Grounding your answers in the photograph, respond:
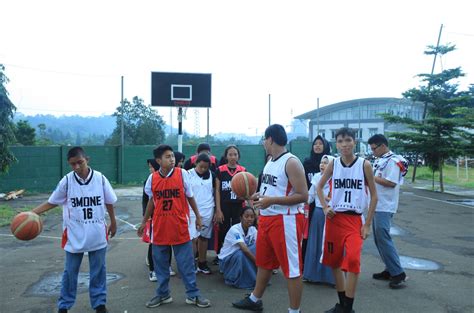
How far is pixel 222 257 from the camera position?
5957 millimetres

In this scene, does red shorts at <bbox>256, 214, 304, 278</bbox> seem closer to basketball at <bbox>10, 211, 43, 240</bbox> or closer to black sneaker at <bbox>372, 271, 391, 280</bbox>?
black sneaker at <bbox>372, 271, 391, 280</bbox>

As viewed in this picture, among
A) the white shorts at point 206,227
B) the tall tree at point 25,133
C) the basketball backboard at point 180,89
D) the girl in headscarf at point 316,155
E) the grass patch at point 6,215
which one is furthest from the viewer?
the tall tree at point 25,133

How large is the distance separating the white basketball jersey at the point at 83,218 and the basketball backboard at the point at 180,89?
6652 mm

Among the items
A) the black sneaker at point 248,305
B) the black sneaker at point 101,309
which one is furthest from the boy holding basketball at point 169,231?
the black sneaker at point 101,309

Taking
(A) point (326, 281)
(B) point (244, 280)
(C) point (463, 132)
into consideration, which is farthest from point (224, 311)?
(C) point (463, 132)

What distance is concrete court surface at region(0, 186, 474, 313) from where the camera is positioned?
4980 mm

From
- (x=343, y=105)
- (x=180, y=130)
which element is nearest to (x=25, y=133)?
(x=180, y=130)

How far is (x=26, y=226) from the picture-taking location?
4691 mm

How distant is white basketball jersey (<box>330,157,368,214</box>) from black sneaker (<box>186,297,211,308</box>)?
1793 millimetres

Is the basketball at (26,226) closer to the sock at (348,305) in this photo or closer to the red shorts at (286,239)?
the red shorts at (286,239)

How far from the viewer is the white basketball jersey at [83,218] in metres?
4.62

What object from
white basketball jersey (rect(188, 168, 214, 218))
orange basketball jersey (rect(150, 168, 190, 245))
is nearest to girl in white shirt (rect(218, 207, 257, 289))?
white basketball jersey (rect(188, 168, 214, 218))

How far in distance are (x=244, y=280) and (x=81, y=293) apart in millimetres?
2065

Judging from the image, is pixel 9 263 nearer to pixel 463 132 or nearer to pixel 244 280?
pixel 244 280
